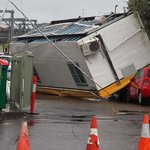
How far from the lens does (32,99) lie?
1416 centimetres

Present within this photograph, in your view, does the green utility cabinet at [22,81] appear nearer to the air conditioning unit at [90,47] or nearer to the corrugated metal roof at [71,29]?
the air conditioning unit at [90,47]

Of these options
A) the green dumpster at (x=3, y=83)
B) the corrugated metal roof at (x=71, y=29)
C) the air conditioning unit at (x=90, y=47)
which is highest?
the corrugated metal roof at (x=71, y=29)

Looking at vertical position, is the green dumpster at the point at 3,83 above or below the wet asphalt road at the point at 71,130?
above

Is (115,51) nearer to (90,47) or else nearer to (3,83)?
(90,47)

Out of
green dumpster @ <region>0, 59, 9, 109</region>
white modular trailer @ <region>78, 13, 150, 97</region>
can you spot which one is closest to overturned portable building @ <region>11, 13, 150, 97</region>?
white modular trailer @ <region>78, 13, 150, 97</region>

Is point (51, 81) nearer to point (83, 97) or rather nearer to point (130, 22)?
point (83, 97)

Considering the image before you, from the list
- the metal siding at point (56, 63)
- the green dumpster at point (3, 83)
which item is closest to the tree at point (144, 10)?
the metal siding at point (56, 63)

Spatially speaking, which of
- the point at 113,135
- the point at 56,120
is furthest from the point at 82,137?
the point at 56,120

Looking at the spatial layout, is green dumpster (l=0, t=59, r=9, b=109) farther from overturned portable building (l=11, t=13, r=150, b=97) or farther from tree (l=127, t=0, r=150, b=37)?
tree (l=127, t=0, r=150, b=37)

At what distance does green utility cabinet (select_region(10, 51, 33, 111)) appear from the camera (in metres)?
13.4

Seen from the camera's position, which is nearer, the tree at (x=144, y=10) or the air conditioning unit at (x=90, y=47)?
the air conditioning unit at (x=90, y=47)

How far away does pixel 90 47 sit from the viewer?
784 inches

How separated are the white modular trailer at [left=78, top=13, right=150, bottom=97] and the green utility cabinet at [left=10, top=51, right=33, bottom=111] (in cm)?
609

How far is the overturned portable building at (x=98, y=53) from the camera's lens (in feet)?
67.5
